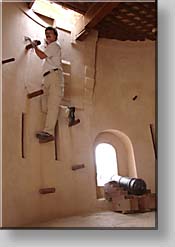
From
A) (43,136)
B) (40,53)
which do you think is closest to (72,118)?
(43,136)

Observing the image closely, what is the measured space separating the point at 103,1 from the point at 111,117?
1.40ft

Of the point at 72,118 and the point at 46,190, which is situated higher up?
the point at 72,118

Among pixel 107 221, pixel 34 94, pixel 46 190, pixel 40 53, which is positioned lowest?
pixel 107 221

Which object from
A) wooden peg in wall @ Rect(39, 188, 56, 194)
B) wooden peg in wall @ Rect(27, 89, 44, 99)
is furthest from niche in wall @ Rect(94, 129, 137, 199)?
wooden peg in wall @ Rect(27, 89, 44, 99)

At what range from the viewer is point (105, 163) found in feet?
4.50

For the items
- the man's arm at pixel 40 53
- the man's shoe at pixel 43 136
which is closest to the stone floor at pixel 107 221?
the man's shoe at pixel 43 136

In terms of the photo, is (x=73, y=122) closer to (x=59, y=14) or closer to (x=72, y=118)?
(x=72, y=118)

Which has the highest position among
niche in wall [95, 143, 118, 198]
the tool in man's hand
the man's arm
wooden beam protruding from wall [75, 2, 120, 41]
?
wooden beam protruding from wall [75, 2, 120, 41]

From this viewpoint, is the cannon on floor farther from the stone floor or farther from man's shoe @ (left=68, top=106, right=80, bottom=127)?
man's shoe @ (left=68, top=106, right=80, bottom=127)

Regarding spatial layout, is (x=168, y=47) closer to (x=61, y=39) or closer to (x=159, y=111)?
(x=159, y=111)

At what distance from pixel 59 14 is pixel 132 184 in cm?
67

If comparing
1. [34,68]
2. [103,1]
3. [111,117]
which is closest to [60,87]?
[34,68]

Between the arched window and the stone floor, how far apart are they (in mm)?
117

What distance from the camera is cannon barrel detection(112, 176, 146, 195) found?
1364 millimetres
